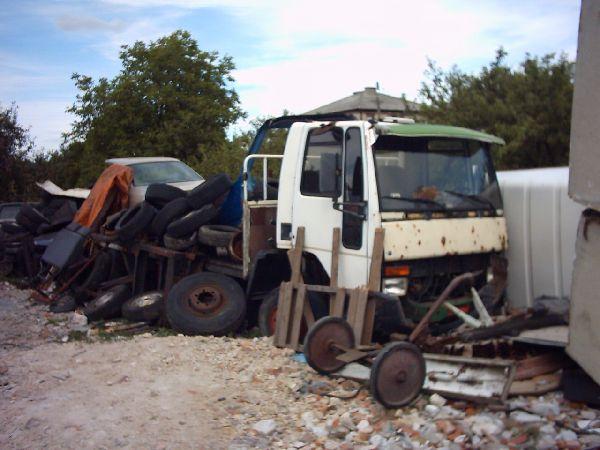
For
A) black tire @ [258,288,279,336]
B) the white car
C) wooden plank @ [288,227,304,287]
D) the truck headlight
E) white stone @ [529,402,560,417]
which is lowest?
white stone @ [529,402,560,417]

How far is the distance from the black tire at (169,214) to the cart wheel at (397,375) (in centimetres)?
505

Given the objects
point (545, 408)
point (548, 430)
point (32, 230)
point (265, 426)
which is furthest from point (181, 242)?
point (32, 230)

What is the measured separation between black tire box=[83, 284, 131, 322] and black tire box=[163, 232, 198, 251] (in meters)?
1.40

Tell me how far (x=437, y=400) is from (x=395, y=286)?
4.34 feet

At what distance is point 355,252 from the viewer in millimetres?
6465

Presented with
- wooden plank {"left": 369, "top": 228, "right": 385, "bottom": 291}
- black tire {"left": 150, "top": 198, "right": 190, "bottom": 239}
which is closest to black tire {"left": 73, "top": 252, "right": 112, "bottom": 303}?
black tire {"left": 150, "top": 198, "right": 190, "bottom": 239}

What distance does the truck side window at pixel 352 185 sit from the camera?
643 centimetres

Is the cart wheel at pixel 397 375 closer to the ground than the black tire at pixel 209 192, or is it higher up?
closer to the ground

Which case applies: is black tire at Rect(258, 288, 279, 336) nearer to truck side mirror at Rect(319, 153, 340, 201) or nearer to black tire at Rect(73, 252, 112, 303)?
truck side mirror at Rect(319, 153, 340, 201)

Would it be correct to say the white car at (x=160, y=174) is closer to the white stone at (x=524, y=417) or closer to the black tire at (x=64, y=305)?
the black tire at (x=64, y=305)

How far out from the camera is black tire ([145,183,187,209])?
393 inches

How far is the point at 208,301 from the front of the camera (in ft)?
28.2

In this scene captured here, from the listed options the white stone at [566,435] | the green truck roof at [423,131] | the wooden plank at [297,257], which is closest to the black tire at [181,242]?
the wooden plank at [297,257]

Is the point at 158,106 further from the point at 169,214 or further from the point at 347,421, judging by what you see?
the point at 347,421
